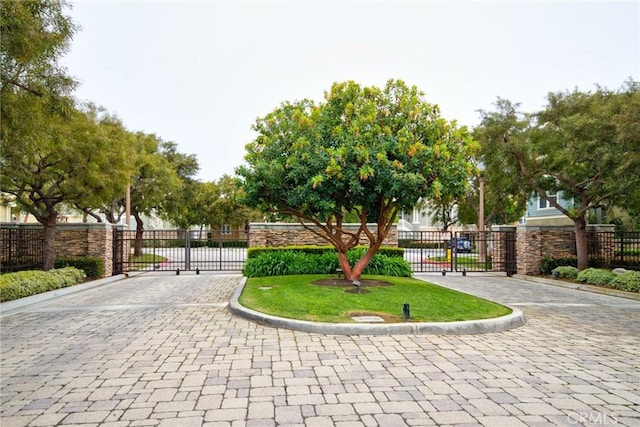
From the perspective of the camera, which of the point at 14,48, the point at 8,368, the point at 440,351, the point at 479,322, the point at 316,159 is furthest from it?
the point at 316,159

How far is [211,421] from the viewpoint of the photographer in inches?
138

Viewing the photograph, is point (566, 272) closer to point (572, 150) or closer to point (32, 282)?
point (572, 150)

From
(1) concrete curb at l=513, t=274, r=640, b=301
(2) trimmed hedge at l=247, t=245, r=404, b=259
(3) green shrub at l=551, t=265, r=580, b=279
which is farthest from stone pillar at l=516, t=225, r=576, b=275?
(2) trimmed hedge at l=247, t=245, r=404, b=259

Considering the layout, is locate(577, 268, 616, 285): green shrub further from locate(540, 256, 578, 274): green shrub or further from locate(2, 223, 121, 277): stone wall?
locate(2, 223, 121, 277): stone wall

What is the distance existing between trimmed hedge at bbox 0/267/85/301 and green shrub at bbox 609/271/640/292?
16.5m

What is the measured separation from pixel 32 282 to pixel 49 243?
12.3 feet

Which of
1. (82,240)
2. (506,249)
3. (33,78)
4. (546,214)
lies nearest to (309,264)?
(82,240)

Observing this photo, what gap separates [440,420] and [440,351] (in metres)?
2.32

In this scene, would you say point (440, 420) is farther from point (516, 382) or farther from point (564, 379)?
point (564, 379)

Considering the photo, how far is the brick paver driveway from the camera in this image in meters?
3.65

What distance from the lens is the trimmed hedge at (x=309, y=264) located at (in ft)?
45.2

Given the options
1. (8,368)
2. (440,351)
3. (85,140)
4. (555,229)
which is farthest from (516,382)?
(555,229)

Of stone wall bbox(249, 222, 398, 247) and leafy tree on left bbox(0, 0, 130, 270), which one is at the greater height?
leafy tree on left bbox(0, 0, 130, 270)

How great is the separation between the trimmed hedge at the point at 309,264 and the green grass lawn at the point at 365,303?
3078mm
